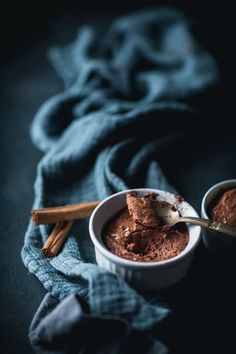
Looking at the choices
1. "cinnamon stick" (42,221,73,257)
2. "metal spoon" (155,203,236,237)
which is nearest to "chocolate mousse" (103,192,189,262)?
"metal spoon" (155,203,236,237)

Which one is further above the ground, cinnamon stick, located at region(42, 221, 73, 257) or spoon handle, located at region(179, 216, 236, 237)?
cinnamon stick, located at region(42, 221, 73, 257)

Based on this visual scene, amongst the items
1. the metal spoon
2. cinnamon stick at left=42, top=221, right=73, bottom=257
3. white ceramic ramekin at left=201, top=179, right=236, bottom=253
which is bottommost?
white ceramic ramekin at left=201, top=179, right=236, bottom=253

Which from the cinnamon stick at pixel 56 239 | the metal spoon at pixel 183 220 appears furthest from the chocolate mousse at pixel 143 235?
the cinnamon stick at pixel 56 239

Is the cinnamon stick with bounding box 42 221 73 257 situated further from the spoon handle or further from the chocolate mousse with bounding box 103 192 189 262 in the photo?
the spoon handle

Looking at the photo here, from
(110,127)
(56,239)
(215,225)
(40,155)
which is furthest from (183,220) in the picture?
(40,155)

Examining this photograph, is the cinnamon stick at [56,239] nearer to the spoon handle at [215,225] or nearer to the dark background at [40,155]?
the dark background at [40,155]

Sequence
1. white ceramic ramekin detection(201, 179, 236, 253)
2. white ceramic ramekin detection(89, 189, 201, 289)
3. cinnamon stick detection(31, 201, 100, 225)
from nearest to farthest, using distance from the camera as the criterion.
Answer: white ceramic ramekin detection(89, 189, 201, 289)
white ceramic ramekin detection(201, 179, 236, 253)
cinnamon stick detection(31, 201, 100, 225)

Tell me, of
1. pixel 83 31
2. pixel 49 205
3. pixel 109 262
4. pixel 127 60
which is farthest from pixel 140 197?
pixel 83 31
